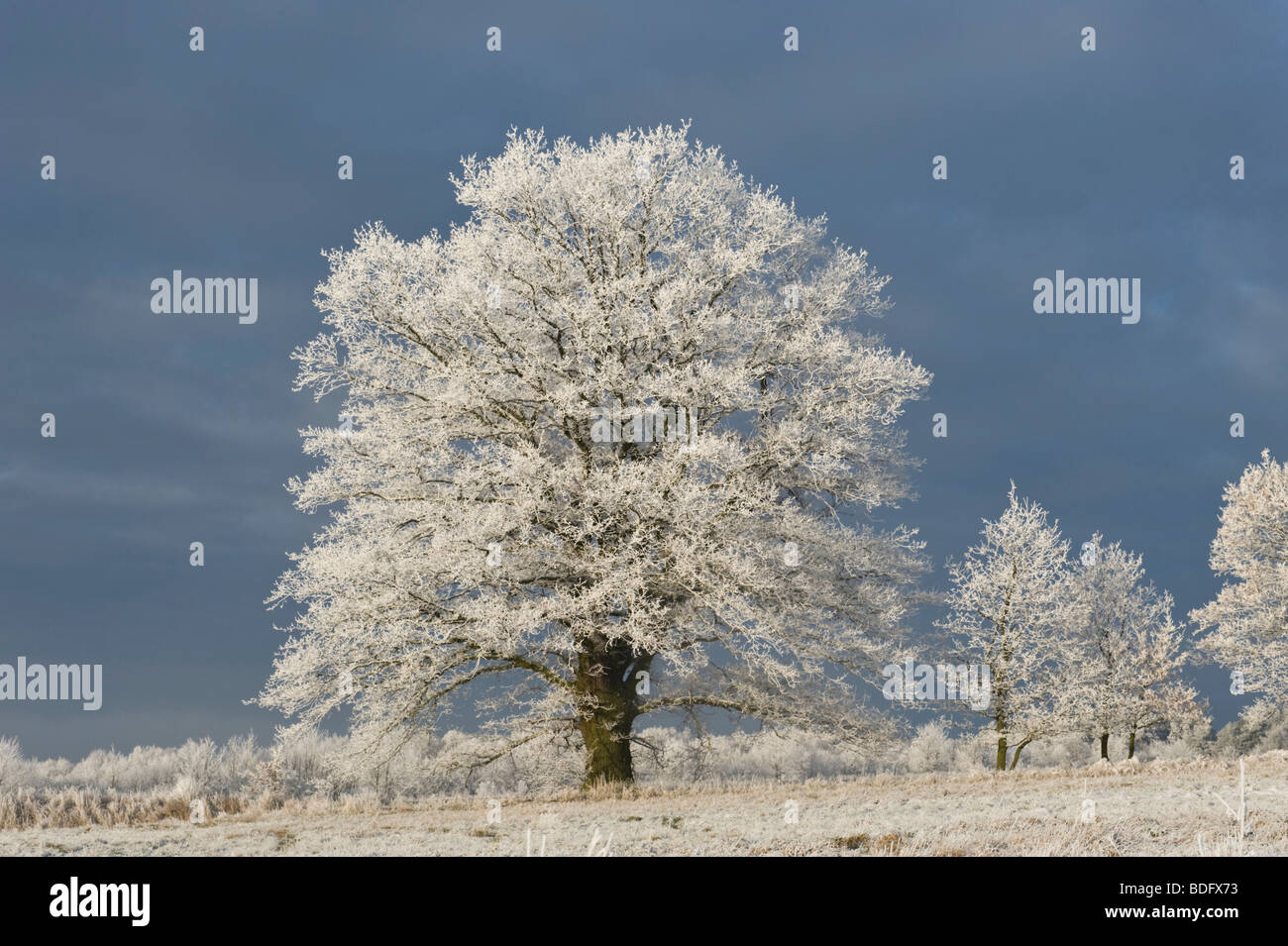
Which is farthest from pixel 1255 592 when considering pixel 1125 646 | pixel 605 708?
pixel 605 708

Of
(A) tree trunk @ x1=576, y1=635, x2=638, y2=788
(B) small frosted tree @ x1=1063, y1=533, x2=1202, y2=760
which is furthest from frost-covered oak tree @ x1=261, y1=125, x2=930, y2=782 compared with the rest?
(B) small frosted tree @ x1=1063, y1=533, x2=1202, y2=760

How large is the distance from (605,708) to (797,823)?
809 cm

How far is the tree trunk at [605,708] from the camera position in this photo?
19.7 m

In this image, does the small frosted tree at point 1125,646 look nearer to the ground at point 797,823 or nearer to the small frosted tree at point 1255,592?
the small frosted tree at point 1255,592

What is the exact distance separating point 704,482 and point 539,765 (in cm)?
771

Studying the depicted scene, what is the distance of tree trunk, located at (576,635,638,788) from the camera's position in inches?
776

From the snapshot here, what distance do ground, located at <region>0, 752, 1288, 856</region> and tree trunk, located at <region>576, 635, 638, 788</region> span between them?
1.49 m

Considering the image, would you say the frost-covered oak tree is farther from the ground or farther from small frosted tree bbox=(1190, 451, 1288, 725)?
small frosted tree bbox=(1190, 451, 1288, 725)

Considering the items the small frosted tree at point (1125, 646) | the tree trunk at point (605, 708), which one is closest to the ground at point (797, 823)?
the tree trunk at point (605, 708)

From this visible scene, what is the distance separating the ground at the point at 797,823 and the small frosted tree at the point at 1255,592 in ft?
60.7

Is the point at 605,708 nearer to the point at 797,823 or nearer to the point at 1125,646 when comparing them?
the point at 797,823
